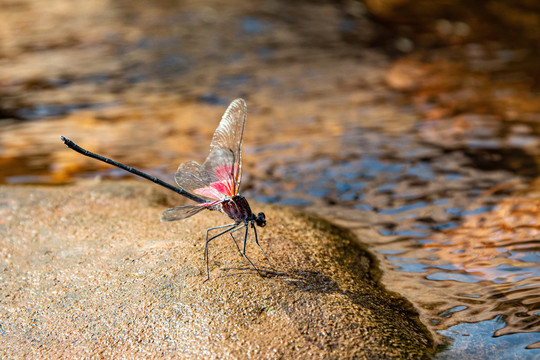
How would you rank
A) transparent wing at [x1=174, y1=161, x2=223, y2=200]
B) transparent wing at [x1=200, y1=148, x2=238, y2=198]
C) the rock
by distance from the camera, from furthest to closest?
1. transparent wing at [x1=174, y1=161, x2=223, y2=200]
2. transparent wing at [x1=200, y1=148, x2=238, y2=198]
3. the rock

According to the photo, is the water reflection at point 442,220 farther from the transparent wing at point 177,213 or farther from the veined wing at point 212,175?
the transparent wing at point 177,213

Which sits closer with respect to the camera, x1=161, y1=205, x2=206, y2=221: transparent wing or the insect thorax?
x1=161, y1=205, x2=206, y2=221: transparent wing

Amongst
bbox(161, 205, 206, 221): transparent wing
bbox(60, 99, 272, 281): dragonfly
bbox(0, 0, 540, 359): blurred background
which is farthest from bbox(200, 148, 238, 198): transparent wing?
bbox(0, 0, 540, 359): blurred background

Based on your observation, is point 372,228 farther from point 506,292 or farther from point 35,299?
point 35,299

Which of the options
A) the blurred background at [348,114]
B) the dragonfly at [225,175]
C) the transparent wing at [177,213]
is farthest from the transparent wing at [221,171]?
the blurred background at [348,114]

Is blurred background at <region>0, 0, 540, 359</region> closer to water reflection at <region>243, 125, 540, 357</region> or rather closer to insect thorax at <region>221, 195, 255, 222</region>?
water reflection at <region>243, 125, 540, 357</region>

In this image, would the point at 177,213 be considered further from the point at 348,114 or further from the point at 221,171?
the point at 348,114
